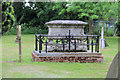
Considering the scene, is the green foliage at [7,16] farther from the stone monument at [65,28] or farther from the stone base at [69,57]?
the stone monument at [65,28]

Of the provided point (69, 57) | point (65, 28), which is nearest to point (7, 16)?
point (69, 57)

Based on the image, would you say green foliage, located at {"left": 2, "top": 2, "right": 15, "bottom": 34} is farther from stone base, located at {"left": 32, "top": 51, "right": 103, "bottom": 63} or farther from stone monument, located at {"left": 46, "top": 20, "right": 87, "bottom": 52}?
stone monument, located at {"left": 46, "top": 20, "right": 87, "bottom": 52}

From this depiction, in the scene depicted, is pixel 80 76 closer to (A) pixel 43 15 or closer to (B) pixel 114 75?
(B) pixel 114 75

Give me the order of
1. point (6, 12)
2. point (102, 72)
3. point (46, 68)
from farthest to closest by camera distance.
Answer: point (46, 68)
point (102, 72)
point (6, 12)

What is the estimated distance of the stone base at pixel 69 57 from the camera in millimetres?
10430

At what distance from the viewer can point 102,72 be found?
834 centimetres

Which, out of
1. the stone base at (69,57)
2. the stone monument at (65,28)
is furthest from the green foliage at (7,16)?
the stone monument at (65,28)

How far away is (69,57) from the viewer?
1056 cm

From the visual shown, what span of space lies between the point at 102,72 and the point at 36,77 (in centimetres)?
255

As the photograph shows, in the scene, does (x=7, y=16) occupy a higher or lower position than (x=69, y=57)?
higher

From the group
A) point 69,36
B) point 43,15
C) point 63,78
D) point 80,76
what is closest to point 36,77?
point 63,78

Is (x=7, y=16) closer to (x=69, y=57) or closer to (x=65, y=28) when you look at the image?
(x=69, y=57)

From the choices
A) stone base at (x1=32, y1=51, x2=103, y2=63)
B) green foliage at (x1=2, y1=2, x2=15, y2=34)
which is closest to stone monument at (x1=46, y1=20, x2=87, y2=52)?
stone base at (x1=32, y1=51, x2=103, y2=63)

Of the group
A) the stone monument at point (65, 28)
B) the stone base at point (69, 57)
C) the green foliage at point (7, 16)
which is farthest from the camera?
the stone monument at point (65, 28)
